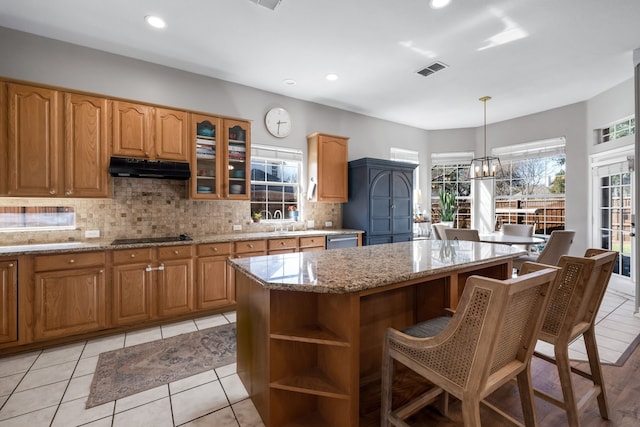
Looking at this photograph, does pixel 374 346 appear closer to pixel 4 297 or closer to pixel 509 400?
pixel 509 400

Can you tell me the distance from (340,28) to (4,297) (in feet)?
12.8

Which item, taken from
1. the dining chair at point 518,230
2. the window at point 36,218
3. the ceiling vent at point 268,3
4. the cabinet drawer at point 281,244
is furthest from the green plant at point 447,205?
the window at point 36,218

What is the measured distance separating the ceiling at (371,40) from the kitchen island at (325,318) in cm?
226

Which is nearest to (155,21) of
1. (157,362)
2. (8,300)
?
(8,300)

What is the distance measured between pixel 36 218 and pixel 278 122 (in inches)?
122

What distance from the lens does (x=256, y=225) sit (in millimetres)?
4285

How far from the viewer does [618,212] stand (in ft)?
14.0

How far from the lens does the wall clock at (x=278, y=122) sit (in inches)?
172

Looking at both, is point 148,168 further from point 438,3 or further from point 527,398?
point 527,398

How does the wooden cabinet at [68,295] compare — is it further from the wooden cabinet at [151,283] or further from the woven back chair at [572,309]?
the woven back chair at [572,309]

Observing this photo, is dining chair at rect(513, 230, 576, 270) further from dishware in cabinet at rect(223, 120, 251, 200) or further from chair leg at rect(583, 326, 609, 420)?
dishware in cabinet at rect(223, 120, 251, 200)

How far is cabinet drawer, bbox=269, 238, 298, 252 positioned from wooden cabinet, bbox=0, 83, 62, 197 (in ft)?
7.33

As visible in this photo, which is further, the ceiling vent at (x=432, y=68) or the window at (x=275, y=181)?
the window at (x=275, y=181)

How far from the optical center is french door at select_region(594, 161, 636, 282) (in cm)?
403
